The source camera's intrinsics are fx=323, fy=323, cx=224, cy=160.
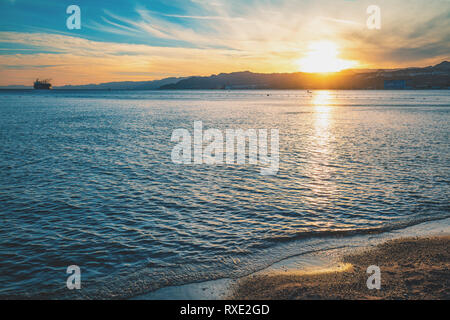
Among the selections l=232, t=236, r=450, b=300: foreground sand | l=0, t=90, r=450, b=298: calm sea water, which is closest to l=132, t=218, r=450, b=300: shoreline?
l=232, t=236, r=450, b=300: foreground sand

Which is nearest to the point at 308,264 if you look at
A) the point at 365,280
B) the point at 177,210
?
the point at 365,280

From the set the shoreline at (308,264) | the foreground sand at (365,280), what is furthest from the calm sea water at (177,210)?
the foreground sand at (365,280)

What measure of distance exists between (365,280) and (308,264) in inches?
73.7

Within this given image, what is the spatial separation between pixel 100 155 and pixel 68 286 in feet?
70.7

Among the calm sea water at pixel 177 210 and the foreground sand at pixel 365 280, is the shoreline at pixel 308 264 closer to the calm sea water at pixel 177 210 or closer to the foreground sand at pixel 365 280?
the foreground sand at pixel 365 280

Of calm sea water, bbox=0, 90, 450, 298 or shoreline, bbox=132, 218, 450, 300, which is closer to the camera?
shoreline, bbox=132, 218, 450, 300

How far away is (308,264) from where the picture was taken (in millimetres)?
10805

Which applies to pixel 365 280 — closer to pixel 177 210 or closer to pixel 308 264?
pixel 308 264

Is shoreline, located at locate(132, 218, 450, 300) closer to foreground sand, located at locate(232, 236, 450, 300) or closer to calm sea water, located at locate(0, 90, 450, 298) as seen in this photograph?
foreground sand, located at locate(232, 236, 450, 300)

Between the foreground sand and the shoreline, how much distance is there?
6.1 inches

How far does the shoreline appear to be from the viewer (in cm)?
927

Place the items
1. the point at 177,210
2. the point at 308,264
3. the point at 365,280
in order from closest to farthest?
1. the point at 365,280
2. the point at 308,264
3. the point at 177,210

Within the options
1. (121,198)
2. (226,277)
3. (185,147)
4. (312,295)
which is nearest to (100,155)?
(185,147)

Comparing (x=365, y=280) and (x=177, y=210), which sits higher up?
(x=177, y=210)
